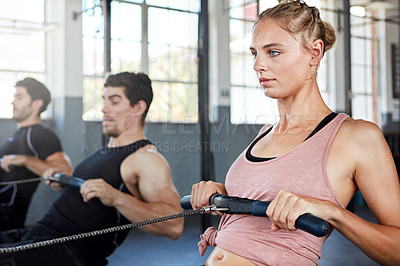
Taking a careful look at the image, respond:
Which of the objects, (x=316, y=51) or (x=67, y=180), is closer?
(x=316, y=51)

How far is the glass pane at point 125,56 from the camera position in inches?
59.4

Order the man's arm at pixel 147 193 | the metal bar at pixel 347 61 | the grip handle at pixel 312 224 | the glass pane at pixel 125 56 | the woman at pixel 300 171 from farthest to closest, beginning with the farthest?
the metal bar at pixel 347 61 < the glass pane at pixel 125 56 < the man's arm at pixel 147 193 < the woman at pixel 300 171 < the grip handle at pixel 312 224

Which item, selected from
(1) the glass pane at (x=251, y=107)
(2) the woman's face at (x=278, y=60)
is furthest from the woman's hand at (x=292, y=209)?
(1) the glass pane at (x=251, y=107)

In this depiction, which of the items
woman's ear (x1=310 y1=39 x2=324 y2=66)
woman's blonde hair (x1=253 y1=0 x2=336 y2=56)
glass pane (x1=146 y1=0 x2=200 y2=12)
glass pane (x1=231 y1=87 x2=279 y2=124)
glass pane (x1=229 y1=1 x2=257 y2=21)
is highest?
glass pane (x1=146 y1=0 x2=200 y2=12)

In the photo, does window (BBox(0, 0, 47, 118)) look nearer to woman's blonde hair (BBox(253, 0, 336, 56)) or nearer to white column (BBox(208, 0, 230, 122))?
white column (BBox(208, 0, 230, 122))

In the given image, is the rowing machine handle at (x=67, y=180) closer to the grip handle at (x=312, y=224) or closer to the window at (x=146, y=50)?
the window at (x=146, y=50)

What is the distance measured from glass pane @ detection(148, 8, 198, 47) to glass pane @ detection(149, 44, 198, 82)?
3cm

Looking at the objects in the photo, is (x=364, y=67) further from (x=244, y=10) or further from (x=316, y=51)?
(x=316, y=51)

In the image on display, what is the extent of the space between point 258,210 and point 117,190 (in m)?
0.74

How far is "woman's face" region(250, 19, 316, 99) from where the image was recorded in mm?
896

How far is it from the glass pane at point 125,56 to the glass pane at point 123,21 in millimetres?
24

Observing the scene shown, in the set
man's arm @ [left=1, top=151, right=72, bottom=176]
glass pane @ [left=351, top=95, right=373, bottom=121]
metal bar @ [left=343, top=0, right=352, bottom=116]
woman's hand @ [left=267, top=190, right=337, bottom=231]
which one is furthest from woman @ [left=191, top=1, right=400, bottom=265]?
glass pane @ [left=351, top=95, right=373, bottom=121]

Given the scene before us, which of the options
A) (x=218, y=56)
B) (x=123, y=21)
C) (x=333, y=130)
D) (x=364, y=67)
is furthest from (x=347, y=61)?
(x=333, y=130)

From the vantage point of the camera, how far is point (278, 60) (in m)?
0.90
